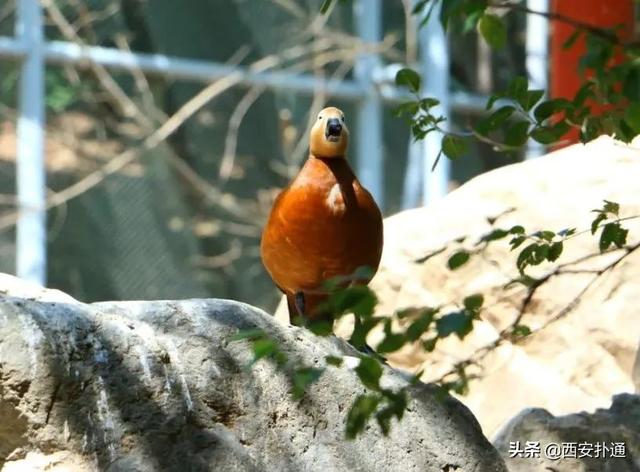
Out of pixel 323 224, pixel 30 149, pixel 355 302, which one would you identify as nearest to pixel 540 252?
Result: pixel 355 302

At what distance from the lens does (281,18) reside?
27.0ft

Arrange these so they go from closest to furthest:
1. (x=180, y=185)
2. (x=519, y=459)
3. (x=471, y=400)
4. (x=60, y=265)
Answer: (x=519, y=459) → (x=471, y=400) → (x=60, y=265) → (x=180, y=185)

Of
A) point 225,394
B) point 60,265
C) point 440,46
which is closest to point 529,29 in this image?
point 440,46

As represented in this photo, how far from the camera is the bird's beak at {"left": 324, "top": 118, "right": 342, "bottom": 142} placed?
13.6 feet

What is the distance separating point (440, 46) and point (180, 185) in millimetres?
2043

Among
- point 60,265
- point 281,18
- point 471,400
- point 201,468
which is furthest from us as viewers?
point 281,18

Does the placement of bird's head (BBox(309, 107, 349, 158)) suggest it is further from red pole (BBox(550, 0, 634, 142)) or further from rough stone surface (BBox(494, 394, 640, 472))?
red pole (BBox(550, 0, 634, 142))

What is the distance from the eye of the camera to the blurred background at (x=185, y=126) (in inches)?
266

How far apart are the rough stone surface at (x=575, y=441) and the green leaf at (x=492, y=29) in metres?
1.56

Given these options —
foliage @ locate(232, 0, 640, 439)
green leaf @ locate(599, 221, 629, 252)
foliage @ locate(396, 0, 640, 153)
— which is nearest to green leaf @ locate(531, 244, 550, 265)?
foliage @ locate(232, 0, 640, 439)

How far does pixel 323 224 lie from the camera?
402cm

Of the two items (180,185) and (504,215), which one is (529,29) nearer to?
(180,185)

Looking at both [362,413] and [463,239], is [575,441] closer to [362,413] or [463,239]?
[463,239]

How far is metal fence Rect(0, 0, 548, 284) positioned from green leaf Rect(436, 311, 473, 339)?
15.8 ft
